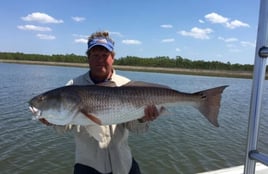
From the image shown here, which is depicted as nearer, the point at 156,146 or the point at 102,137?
the point at 102,137

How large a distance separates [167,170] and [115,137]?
17.9ft

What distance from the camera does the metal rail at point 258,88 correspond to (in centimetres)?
190

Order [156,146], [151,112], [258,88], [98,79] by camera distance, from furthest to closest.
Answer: [156,146] < [98,79] < [151,112] < [258,88]

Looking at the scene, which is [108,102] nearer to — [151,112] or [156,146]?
[151,112]

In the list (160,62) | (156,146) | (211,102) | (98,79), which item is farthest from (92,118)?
(160,62)

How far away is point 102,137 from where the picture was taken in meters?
3.37

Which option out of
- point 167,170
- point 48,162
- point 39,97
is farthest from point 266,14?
point 48,162

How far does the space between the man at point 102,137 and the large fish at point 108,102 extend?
0.32 metres

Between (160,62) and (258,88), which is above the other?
(258,88)

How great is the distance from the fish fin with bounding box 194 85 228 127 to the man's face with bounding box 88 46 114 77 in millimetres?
1023

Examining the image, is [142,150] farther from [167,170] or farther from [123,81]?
[123,81]

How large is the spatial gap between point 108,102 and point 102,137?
555mm

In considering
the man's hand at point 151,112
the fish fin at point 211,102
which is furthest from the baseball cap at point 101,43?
the fish fin at point 211,102

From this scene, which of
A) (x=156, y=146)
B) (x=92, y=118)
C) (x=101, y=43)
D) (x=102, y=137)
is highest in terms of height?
(x=101, y=43)
